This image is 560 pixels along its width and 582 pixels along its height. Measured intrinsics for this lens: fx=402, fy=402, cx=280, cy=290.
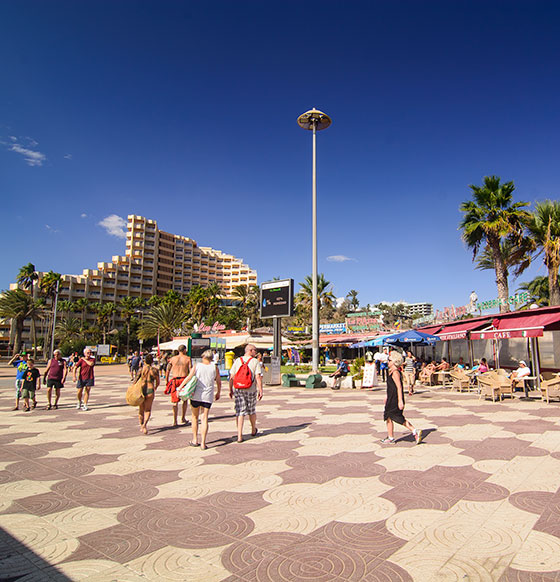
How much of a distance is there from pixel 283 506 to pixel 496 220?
20.2 metres

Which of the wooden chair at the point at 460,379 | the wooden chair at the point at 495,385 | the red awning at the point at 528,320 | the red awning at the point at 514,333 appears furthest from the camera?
the wooden chair at the point at 460,379

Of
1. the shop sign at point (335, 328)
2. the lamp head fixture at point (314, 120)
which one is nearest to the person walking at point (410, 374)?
the lamp head fixture at point (314, 120)

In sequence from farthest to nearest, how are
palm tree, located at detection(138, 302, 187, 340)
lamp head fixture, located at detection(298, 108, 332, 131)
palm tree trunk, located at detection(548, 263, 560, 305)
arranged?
palm tree, located at detection(138, 302, 187, 340) < lamp head fixture, located at detection(298, 108, 332, 131) < palm tree trunk, located at detection(548, 263, 560, 305)

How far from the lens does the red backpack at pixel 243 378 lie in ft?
22.4

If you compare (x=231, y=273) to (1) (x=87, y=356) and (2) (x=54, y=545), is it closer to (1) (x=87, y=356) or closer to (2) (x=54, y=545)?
(1) (x=87, y=356)

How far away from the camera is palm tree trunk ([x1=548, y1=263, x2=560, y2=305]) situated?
17.9 meters

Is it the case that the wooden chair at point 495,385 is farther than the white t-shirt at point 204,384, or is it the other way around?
the wooden chair at point 495,385

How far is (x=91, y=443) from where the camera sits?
6.84 m

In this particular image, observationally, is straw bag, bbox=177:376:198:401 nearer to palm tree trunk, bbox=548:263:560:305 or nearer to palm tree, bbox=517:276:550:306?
palm tree trunk, bbox=548:263:560:305

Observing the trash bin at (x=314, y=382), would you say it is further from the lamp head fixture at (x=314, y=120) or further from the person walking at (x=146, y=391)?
the lamp head fixture at (x=314, y=120)

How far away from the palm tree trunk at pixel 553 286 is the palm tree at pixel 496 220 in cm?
209

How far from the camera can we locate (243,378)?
6863 millimetres

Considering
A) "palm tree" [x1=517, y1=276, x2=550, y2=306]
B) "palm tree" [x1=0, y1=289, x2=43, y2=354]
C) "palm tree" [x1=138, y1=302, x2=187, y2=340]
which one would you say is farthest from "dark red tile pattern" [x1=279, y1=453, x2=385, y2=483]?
"palm tree" [x1=0, y1=289, x2=43, y2=354]

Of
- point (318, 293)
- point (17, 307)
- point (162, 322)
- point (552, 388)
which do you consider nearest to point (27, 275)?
point (17, 307)
